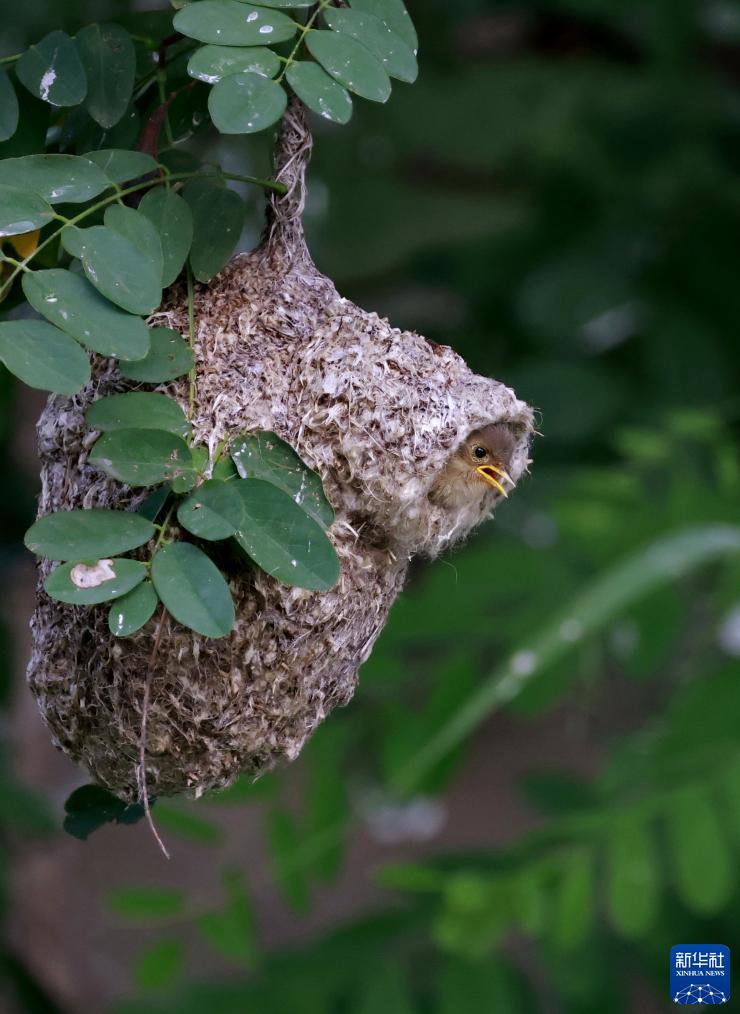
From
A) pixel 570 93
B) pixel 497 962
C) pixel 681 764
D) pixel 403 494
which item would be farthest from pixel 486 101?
pixel 403 494

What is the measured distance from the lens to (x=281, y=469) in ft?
4.79

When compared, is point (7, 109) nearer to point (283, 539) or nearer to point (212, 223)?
point (212, 223)

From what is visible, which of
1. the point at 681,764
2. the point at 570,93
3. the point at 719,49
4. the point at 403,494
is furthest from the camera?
the point at 719,49

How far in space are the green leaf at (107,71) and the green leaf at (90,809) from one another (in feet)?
2.93

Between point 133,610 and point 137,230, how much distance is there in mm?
455

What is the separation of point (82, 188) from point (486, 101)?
3.39 metres

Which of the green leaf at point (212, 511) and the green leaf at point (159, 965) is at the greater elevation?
the green leaf at point (212, 511)

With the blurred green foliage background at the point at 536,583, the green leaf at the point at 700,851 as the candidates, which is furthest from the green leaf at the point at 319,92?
the green leaf at the point at 700,851

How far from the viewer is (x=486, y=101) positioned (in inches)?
179

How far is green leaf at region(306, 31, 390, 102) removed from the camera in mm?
1522

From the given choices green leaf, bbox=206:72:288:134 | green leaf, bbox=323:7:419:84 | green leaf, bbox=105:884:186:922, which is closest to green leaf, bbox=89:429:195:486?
green leaf, bbox=206:72:288:134

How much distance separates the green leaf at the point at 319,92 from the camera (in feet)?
4.89

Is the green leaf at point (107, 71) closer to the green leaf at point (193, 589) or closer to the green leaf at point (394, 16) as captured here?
the green leaf at point (394, 16)

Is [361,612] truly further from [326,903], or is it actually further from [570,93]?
[326,903]
